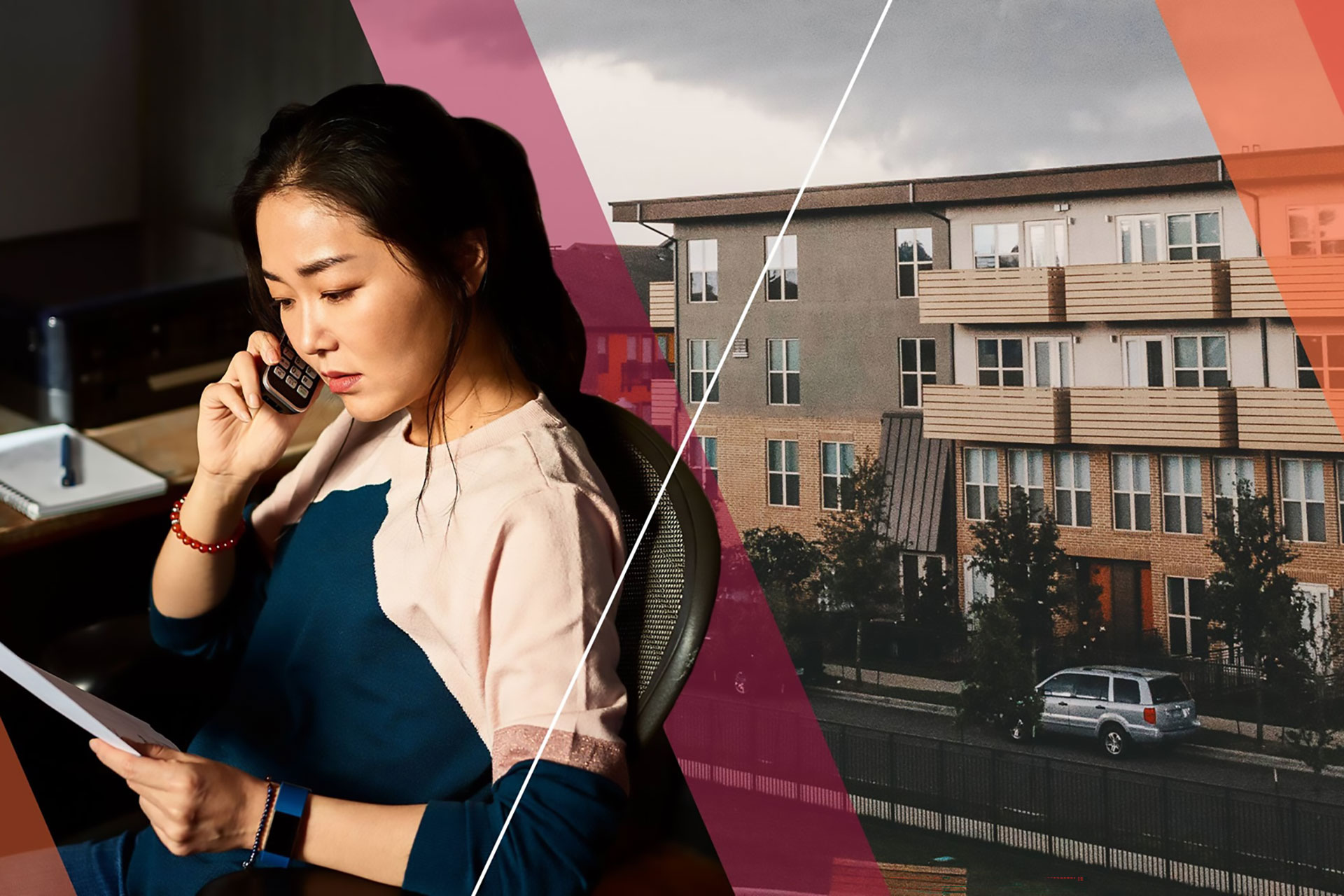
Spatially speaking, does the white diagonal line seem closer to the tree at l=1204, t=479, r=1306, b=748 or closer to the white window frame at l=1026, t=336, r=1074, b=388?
the white window frame at l=1026, t=336, r=1074, b=388

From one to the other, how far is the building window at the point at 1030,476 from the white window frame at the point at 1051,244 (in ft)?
0.44

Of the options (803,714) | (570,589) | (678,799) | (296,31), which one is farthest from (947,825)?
(296,31)

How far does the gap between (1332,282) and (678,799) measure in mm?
659

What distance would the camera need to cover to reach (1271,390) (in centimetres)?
74

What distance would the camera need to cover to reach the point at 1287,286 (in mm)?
735

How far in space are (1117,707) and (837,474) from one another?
26 cm

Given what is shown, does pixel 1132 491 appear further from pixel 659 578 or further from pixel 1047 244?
pixel 659 578

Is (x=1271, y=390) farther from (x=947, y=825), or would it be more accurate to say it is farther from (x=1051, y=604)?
(x=947, y=825)

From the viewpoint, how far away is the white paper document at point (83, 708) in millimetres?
771

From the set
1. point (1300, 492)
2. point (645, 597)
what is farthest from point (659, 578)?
point (1300, 492)

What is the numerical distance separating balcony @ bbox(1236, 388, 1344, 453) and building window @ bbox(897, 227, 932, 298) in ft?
0.76

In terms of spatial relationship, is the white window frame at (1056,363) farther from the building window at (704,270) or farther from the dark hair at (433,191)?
the dark hair at (433,191)
